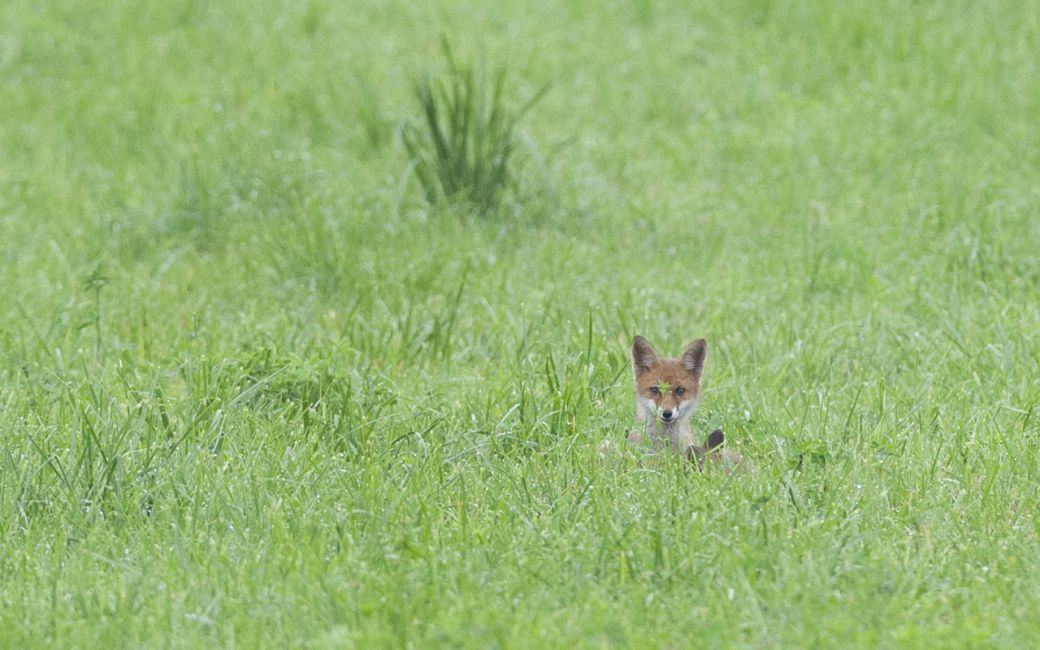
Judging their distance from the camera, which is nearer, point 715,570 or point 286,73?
point 715,570

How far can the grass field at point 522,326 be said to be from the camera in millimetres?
4445

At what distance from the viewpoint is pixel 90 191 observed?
1012 cm

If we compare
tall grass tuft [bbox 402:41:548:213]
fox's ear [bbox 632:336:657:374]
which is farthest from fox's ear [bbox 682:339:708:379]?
tall grass tuft [bbox 402:41:548:213]

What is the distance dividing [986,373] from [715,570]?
102 inches

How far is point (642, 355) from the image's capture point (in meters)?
6.16

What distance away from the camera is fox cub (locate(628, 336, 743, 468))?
5.84 meters

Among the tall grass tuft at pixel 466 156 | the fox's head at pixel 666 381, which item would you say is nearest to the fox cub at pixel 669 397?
the fox's head at pixel 666 381

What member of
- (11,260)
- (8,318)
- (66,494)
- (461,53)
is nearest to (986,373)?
(66,494)

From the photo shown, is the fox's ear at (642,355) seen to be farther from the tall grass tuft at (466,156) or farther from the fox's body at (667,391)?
the tall grass tuft at (466,156)

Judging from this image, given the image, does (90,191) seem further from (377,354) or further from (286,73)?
(377,354)

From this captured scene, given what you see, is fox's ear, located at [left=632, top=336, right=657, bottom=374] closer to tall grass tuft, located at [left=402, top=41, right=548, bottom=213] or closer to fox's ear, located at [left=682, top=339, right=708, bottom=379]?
fox's ear, located at [left=682, top=339, right=708, bottom=379]

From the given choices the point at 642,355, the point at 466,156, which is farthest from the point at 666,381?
the point at 466,156

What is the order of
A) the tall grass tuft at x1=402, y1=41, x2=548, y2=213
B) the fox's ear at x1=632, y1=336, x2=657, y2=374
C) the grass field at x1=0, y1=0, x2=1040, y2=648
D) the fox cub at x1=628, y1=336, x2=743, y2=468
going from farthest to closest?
1. the tall grass tuft at x1=402, y1=41, x2=548, y2=213
2. the fox's ear at x1=632, y1=336, x2=657, y2=374
3. the fox cub at x1=628, y1=336, x2=743, y2=468
4. the grass field at x1=0, y1=0, x2=1040, y2=648

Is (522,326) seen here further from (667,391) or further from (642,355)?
(667,391)
